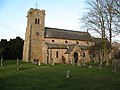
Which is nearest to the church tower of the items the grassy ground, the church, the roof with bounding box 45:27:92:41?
the church

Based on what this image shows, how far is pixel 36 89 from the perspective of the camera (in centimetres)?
1127

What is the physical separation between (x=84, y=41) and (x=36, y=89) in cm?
4096

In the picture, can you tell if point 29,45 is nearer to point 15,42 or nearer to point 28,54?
point 28,54

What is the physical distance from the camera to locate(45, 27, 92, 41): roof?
4714 centimetres

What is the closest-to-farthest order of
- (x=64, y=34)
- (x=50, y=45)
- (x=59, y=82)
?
(x=59, y=82) → (x=50, y=45) → (x=64, y=34)

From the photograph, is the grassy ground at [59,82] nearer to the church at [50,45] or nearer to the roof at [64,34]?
the church at [50,45]

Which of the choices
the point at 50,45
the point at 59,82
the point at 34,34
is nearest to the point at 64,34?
the point at 50,45

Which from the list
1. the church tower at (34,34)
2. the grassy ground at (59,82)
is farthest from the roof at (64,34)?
the grassy ground at (59,82)

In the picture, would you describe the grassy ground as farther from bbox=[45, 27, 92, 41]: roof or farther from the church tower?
bbox=[45, 27, 92, 41]: roof

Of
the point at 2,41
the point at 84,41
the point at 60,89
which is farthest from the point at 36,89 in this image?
the point at 2,41

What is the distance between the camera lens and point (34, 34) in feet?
150

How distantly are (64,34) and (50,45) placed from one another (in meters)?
7.08

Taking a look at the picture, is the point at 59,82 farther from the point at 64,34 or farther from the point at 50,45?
the point at 64,34

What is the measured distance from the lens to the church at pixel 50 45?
143 feet
